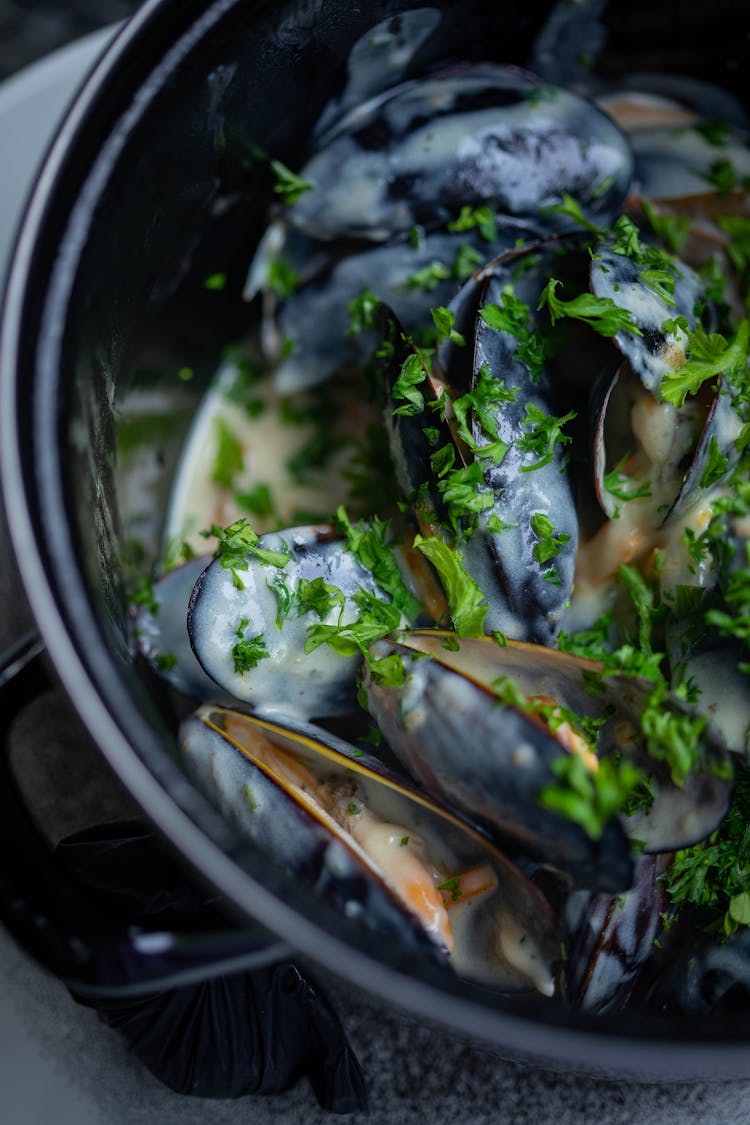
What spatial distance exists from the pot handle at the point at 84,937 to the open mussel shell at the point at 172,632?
0.19 m

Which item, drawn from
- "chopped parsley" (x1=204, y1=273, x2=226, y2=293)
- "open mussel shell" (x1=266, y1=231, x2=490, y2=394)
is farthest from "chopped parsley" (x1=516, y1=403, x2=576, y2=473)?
"chopped parsley" (x1=204, y1=273, x2=226, y2=293)

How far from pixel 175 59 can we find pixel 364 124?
26 cm

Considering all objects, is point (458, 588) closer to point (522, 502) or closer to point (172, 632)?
point (522, 502)

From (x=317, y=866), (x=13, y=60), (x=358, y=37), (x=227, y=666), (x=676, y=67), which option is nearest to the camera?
(x=317, y=866)

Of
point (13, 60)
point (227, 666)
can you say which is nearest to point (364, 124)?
point (227, 666)

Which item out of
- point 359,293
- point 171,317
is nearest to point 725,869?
point 359,293

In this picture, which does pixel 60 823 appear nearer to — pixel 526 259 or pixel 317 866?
pixel 317 866

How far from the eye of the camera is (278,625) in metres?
0.91

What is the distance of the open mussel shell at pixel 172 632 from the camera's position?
0.99 meters

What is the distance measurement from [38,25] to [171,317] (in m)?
1.09

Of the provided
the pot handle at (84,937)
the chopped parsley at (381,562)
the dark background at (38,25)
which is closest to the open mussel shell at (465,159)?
the chopped parsley at (381,562)

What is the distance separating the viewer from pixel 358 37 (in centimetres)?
100

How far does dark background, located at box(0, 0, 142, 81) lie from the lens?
5.94 feet

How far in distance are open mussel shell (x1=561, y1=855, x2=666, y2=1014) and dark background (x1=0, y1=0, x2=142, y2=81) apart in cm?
170
